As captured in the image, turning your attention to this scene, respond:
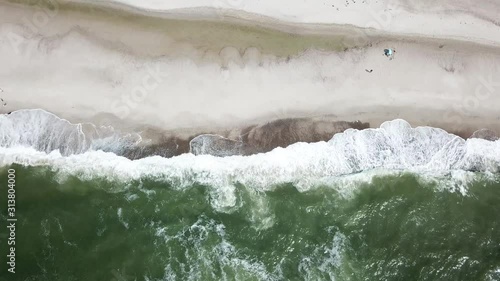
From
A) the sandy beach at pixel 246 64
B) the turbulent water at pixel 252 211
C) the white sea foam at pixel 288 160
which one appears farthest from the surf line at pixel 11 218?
the sandy beach at pixel 246 64

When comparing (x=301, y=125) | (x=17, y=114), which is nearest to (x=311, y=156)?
(x=301, y=125)

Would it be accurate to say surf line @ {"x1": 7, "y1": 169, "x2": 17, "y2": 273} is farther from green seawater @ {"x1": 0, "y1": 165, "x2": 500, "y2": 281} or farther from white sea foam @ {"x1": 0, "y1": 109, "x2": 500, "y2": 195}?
white sea foam @ {"x1": 0, "y1": 109, "x2": 500, "y2": 195}

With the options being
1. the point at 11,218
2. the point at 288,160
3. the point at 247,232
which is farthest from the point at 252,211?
the point at 11,218

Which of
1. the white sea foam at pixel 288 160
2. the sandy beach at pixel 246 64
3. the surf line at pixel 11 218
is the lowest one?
the surf line at pixel 11 218

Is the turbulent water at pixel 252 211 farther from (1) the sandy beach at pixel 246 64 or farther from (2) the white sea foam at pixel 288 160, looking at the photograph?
(1) the sandy beach at pixel 246 64

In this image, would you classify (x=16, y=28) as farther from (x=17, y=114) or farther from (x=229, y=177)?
(x=229, y=177)
